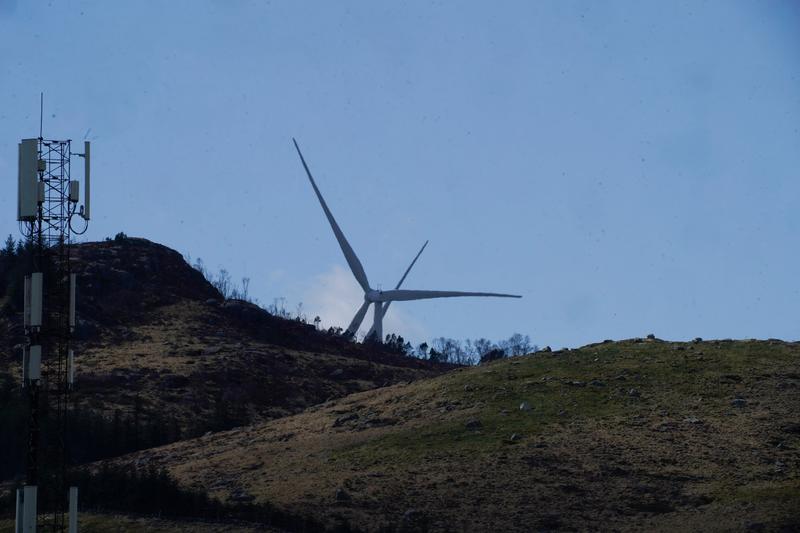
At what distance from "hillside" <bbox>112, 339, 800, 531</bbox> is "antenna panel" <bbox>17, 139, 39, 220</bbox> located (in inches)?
859

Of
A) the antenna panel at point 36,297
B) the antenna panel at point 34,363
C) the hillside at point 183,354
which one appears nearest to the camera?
the antenna panel at point 34,363

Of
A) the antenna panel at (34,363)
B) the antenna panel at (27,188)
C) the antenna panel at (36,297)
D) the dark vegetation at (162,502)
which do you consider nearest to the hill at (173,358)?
the dark vegetation at (162,502)

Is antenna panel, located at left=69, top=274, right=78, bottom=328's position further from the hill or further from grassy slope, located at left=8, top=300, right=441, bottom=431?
grassy slope, located at left=8, top=300, right=441, bottom=431

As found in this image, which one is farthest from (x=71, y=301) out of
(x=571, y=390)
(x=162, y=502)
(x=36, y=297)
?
(x=571, y=390)

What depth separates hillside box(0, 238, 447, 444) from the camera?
9631 cm

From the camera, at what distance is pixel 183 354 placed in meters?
109

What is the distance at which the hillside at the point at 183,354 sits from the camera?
96312 millimetres

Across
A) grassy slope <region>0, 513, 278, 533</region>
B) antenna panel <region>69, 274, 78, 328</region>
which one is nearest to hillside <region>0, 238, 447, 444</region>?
grassy slope <region>0, 513, 278, 533</region>

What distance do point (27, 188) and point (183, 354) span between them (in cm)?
6390

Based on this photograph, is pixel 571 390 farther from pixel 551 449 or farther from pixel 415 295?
pixel 415 295

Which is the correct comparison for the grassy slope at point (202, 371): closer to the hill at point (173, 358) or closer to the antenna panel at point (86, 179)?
the hill at point (173, 358)

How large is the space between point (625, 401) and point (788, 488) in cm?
1448

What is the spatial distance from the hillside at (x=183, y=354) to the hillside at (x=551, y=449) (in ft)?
41.2

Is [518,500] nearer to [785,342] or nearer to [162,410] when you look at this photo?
[785,342]
